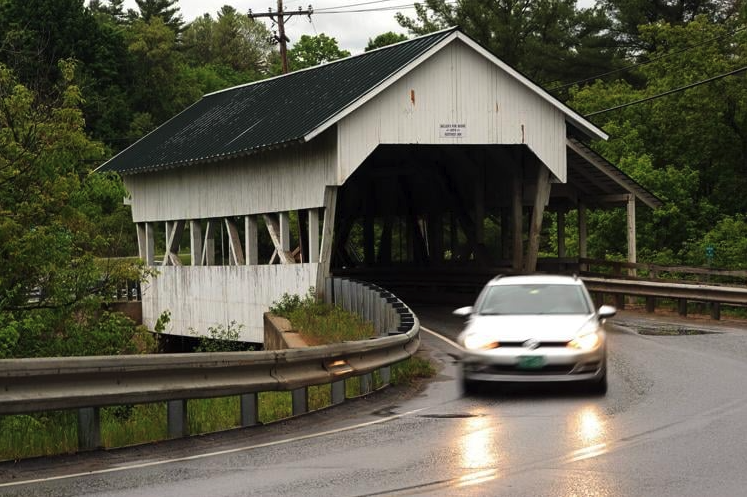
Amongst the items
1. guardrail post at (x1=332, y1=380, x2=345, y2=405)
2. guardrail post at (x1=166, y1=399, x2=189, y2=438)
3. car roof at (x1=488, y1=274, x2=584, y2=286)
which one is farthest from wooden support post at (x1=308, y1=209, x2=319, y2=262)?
guardrail post at (x1=166, y1=399, x2=189, y2=438)

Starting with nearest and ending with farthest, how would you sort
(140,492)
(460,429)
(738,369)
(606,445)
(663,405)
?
(140,492) < (606,445) < (460,429) < (663,405) < (738,369)

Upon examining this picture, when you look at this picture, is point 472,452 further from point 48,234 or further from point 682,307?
point 682,307

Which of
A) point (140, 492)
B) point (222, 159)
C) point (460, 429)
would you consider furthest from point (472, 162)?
point (140, 492)

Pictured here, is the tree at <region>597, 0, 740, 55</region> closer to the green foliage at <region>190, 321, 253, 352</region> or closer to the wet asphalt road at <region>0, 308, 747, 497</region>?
the green foliage at <region>190, 321, 253, 352</region>

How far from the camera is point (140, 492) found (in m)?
8.77

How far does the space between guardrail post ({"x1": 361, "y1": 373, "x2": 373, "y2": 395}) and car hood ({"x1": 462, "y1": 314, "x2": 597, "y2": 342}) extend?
1407 millimetres

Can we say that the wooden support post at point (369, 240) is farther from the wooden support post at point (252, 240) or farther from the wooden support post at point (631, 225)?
the wooden support post at point (631, 225)

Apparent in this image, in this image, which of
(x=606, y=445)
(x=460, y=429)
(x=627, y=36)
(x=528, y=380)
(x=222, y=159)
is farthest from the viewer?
(x=627, y=36)

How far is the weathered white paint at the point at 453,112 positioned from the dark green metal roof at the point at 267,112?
51 cm

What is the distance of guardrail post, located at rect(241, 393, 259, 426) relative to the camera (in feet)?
40.8

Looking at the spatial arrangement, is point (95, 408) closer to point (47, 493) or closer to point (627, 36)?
point (47, 493)

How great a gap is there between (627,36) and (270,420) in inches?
2591

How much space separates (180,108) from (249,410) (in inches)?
2932

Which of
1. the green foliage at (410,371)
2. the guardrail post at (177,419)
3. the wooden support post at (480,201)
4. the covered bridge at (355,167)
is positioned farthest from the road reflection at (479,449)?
the wooden support post at (480,201)
